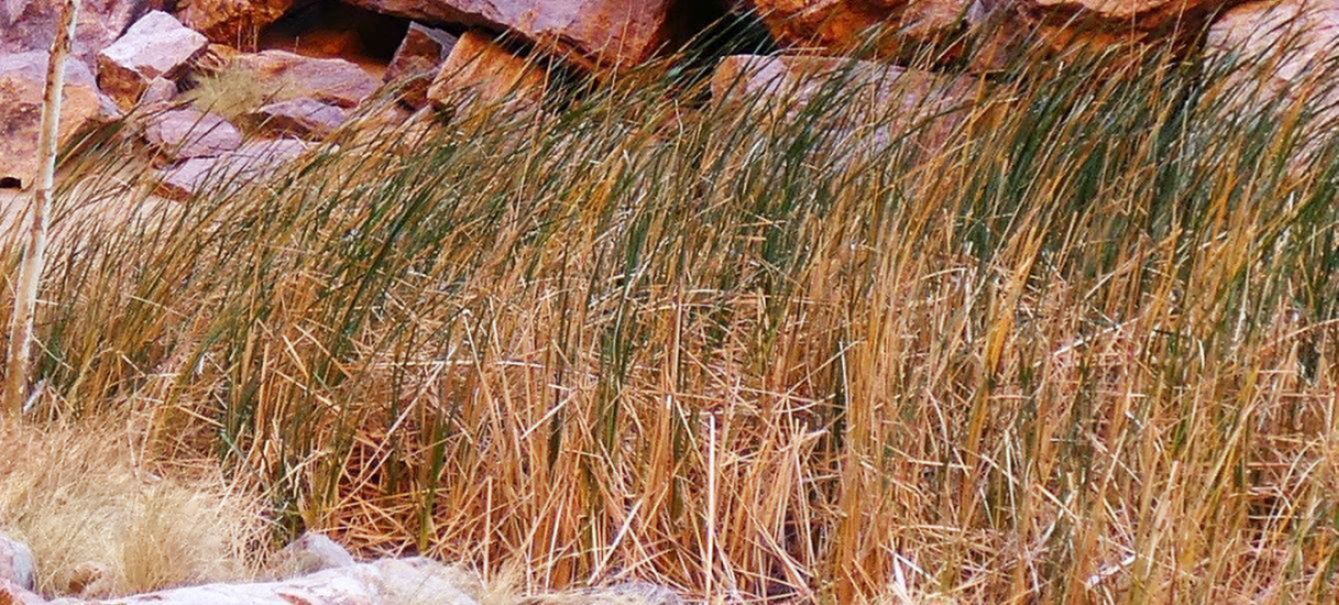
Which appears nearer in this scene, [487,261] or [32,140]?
[487,261]

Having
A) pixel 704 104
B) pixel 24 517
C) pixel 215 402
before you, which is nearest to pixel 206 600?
pixel 24 517

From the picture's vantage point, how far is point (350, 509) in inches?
115

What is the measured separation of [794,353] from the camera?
293cm

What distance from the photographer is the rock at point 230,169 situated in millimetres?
3887

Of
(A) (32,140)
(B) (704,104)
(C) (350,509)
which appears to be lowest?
(A) (32,140)

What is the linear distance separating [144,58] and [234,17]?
0.89 m

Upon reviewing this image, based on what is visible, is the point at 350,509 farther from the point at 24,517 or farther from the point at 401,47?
the point at 401,47

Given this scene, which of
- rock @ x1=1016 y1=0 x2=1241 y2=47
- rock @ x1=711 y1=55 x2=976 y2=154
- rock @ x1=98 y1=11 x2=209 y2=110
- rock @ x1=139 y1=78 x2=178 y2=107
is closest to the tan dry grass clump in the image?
rock @ x1=711 y1=55 x2=976 y2=154

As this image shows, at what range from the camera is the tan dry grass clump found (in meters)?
2.25

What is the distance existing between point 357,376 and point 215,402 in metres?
0.33

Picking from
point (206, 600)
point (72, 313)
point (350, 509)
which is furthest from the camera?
point (72, 313)

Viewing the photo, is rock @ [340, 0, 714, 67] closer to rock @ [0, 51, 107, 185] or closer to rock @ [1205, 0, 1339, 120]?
rock @ [0, 51, 107, 185]

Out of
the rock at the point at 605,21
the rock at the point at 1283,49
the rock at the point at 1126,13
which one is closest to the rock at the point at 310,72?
the rock at the point at 605,21

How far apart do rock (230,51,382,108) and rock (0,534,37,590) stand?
292 inches
